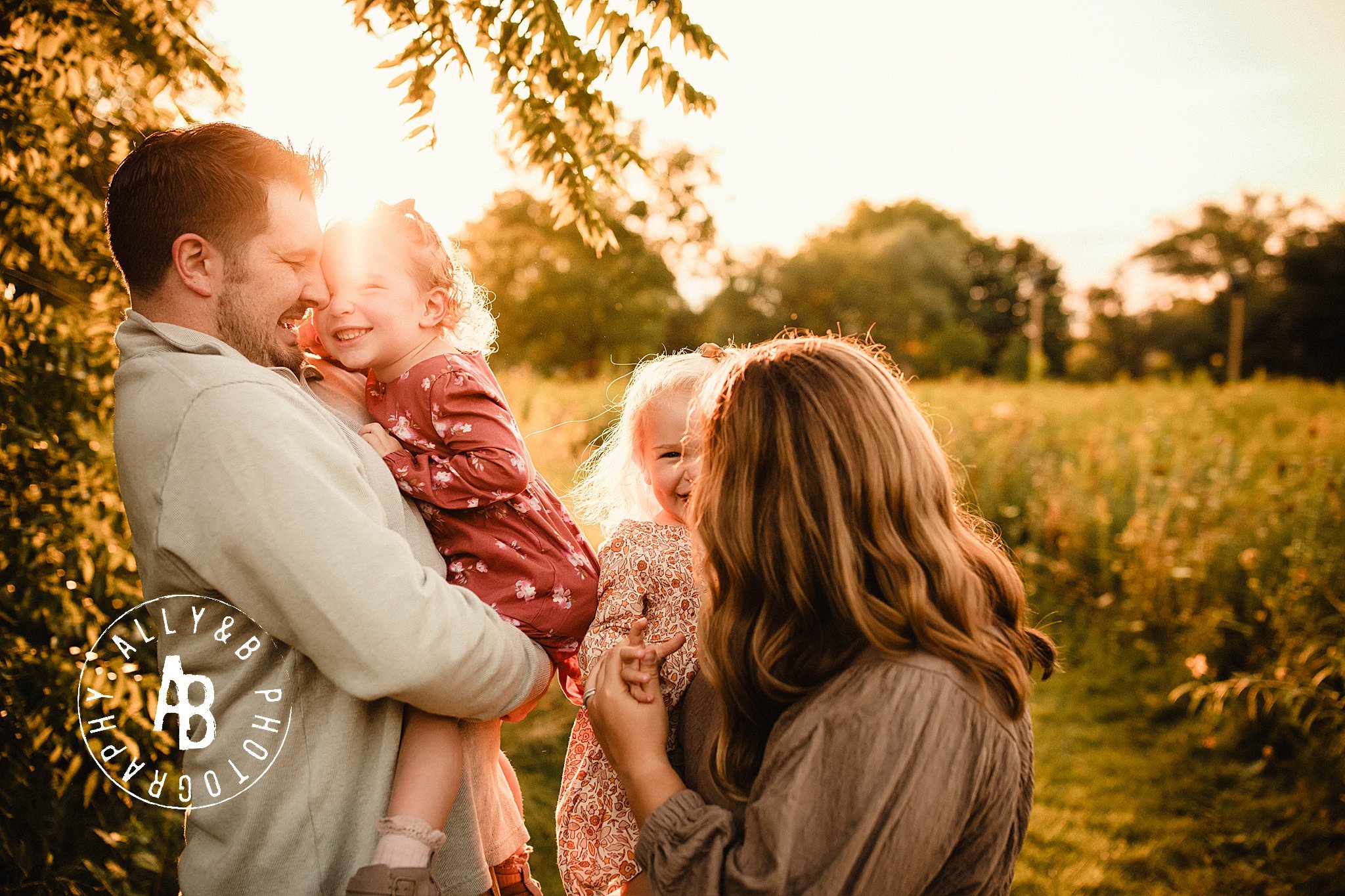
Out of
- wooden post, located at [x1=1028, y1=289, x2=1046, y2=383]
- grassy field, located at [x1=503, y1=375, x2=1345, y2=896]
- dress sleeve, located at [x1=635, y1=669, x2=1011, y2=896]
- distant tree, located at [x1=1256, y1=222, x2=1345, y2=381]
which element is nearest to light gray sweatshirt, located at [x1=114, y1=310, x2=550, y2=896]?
dress sleeve, located at [x1=635, y1=669, x2=1011, y2=896]

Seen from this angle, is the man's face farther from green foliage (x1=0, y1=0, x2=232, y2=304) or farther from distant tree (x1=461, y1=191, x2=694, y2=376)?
distant tree (x1=461, y1=191, x2=694, y2=376)

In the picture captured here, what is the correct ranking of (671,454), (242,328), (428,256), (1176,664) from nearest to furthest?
(242,328)
(428,256)
(671,454)
(1176,664)

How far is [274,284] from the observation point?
186 cm

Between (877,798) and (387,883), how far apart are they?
933mm

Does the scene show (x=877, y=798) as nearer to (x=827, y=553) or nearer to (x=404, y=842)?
(x=827, y=553)

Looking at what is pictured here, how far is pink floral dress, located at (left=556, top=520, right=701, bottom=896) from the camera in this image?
2.03m

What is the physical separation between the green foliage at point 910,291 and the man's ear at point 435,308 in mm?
22122

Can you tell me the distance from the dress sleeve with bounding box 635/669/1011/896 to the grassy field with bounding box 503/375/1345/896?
125 cm

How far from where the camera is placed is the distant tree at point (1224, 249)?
48750mm

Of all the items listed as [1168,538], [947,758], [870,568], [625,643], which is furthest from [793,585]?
[1168,538]

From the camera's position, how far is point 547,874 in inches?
158

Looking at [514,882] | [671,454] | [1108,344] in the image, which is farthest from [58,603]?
[1108,344]

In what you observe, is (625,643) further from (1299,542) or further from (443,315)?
(1299,542)

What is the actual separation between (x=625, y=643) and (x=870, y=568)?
63 centimetres
